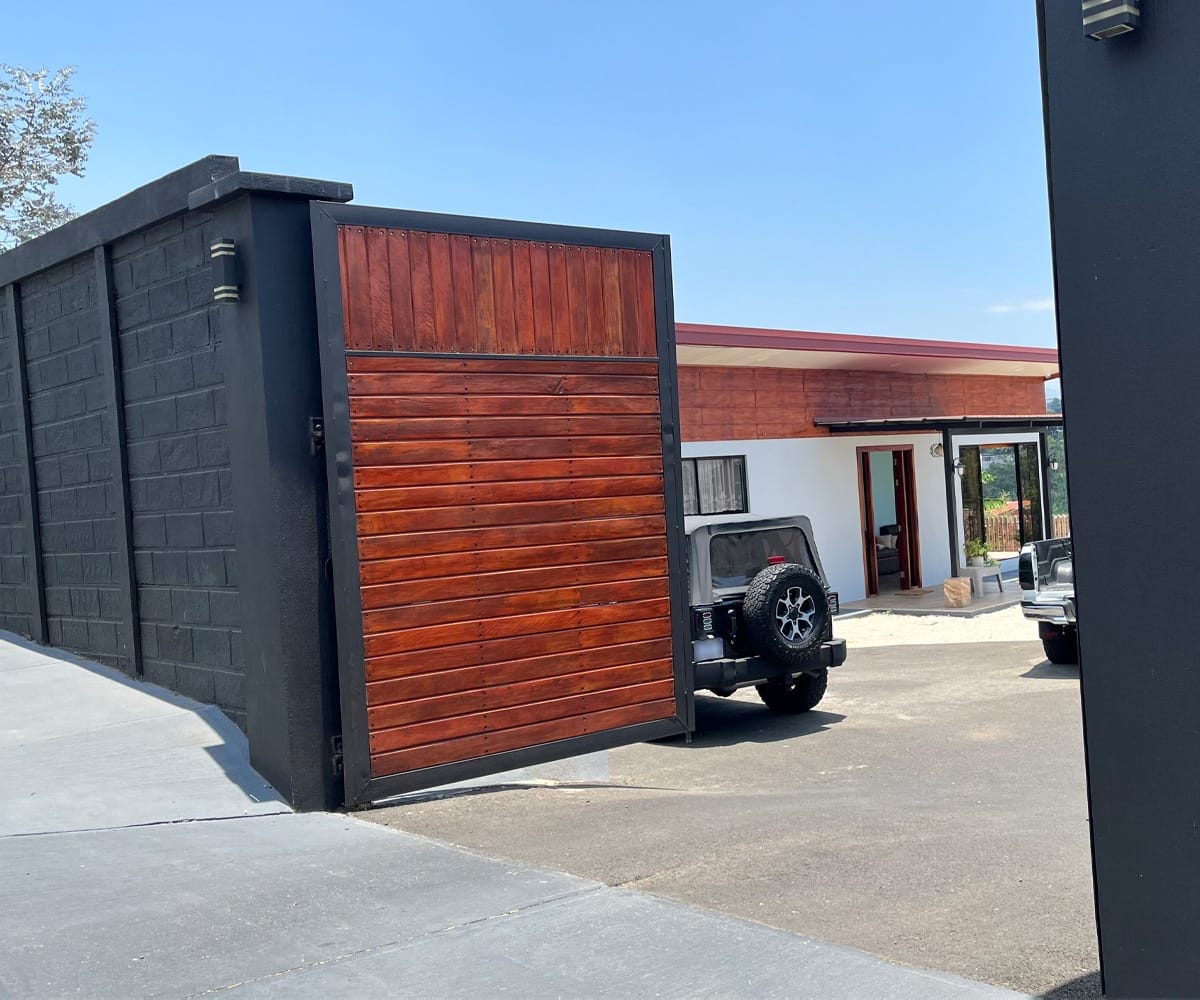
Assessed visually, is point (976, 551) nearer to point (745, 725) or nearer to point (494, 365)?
point (745, 725)

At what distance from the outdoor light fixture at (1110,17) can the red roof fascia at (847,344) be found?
1161 centimetres

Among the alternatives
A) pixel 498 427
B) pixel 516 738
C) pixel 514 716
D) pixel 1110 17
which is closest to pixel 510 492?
pixel 498 427

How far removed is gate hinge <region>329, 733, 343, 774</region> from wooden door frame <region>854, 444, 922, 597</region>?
44.7ft

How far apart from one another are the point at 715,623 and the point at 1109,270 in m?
6.22

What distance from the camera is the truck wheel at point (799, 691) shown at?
33.4 ft

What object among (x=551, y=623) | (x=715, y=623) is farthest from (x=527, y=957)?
(x=715, y=623)

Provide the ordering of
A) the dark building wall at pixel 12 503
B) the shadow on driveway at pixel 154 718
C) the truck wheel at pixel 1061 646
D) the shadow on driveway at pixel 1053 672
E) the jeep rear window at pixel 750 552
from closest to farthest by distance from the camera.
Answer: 1. the shadow on driveway at pixel 154 718
2. the dark building wall at pixel 12 503
3. the jeep rear window at pixel 750 552
4. the shadow on driveway at pixel 1053 672
5. the truck wheel at pixel 1061 646

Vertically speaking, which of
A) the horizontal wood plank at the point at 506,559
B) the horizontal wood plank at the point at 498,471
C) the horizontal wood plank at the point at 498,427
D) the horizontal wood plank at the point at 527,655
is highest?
the horizontal wood plank at the point at 498,427

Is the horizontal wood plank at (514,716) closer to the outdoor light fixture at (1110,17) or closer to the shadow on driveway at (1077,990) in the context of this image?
the shadow on driveway at (1077,990)

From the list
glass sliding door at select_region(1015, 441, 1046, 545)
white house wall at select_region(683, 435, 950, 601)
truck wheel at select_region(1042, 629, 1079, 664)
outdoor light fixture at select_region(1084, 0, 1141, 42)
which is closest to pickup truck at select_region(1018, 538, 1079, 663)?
truck wheel at select_region(1042, 629, 1079, 664)

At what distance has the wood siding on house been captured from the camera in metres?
16.6

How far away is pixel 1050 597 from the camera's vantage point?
39.5ft

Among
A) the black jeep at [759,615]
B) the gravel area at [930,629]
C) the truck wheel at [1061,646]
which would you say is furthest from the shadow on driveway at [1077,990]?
the gravel area at [930,629]

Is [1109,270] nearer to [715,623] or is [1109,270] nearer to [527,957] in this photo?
[527,957]
